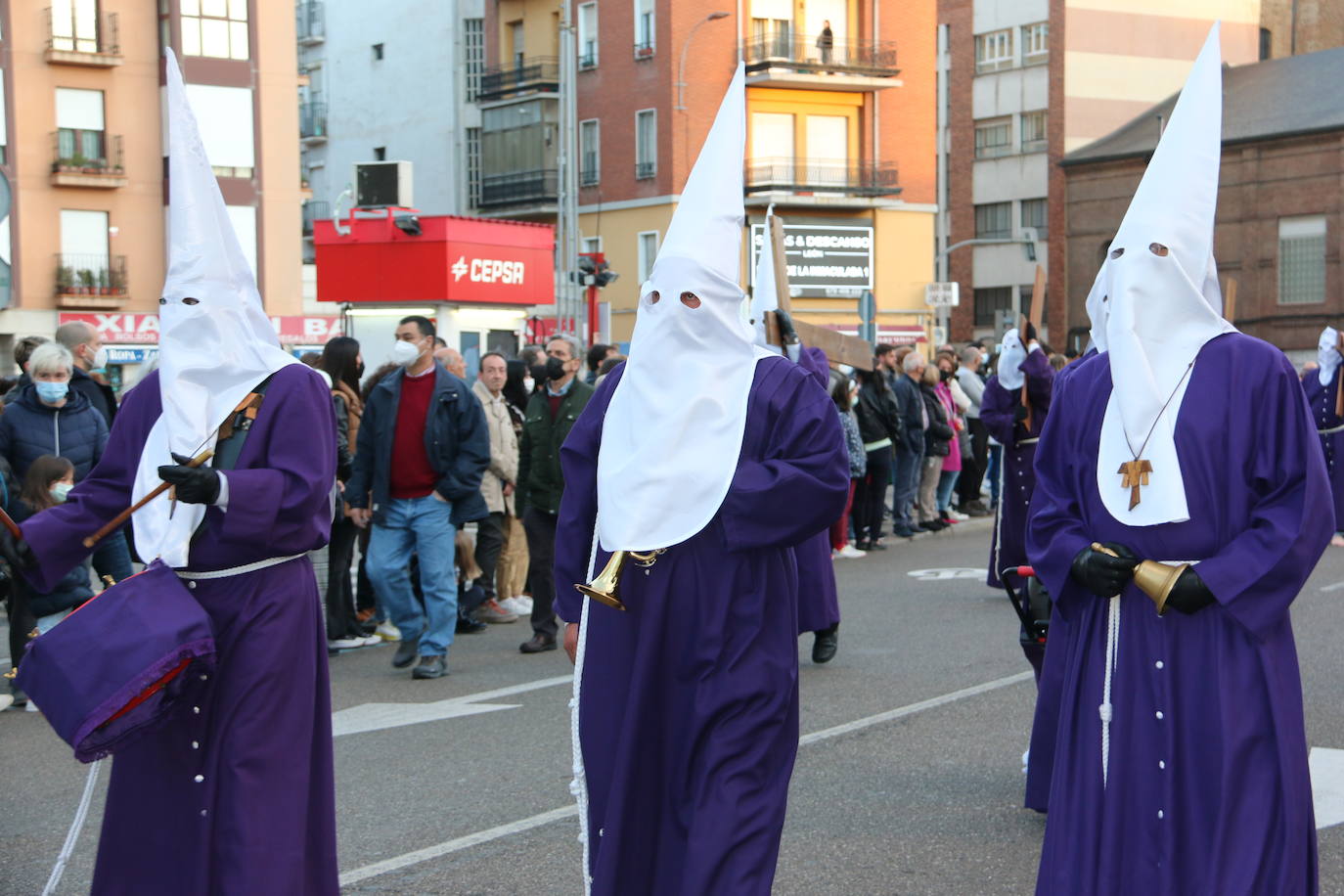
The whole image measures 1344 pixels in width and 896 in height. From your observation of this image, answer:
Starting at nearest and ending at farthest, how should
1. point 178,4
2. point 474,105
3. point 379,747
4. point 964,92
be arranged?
point 379,747, point 178,4, point 474,105, point 964,92

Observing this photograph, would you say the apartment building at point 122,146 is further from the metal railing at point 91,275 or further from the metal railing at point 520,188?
the metal railing at point 520,188

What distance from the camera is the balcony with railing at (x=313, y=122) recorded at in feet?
191

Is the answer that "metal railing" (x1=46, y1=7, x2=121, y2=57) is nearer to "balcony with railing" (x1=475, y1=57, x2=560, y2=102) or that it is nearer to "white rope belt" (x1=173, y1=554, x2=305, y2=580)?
"balcony with railing" (x1=475, y1=57, x2=560, y2=102)

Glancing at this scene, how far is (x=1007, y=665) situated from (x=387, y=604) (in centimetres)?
344

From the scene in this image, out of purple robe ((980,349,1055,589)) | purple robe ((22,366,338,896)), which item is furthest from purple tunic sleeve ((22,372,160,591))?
purple robe ((980,349,1055,589))

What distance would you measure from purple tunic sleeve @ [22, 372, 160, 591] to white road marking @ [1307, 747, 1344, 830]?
13.0 feet

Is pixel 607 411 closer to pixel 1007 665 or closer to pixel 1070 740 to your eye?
pixel 1070 740

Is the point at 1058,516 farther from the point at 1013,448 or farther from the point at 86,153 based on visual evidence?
the point at 86,153

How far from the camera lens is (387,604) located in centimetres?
977

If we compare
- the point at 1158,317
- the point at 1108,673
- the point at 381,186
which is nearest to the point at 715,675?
the point at 1108,673

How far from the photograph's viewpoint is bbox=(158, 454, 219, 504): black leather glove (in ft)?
15.2

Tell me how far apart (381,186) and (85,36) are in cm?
1354

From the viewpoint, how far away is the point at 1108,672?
456cm

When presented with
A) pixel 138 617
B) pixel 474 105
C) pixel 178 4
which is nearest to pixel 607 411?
pixel 138 617
